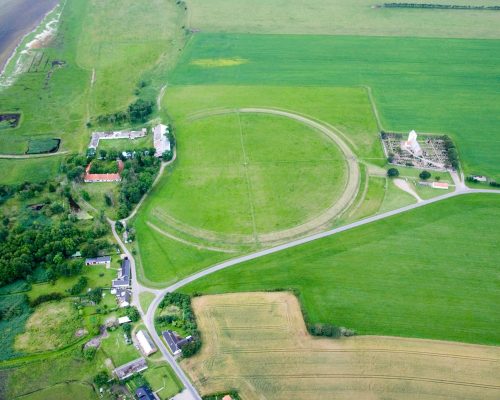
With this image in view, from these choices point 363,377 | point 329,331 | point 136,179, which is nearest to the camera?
point 363,377

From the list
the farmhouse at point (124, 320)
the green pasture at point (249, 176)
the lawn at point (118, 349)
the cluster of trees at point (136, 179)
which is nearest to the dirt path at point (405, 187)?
the green pasture at point (249, 176)

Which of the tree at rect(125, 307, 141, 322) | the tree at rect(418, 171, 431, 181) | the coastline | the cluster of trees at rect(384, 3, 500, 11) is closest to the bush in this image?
the tree at rect(125, 307, 141, 322)

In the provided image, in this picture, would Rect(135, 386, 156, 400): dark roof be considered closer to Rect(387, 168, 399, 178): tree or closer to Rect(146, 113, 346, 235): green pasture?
Rect(146, 113, 346, 235): green pasture

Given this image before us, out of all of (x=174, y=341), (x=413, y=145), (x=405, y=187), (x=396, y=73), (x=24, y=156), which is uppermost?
(x=24, y=156)

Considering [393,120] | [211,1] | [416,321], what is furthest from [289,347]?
[211,1]

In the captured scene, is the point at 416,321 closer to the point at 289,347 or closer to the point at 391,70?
the point at 289,347

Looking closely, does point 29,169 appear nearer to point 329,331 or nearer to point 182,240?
point 182,240

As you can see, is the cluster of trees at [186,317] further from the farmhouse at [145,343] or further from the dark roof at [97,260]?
the dark roof at [97,260]

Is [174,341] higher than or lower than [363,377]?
higher

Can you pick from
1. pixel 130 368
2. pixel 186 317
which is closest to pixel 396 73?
pixel 186 317
